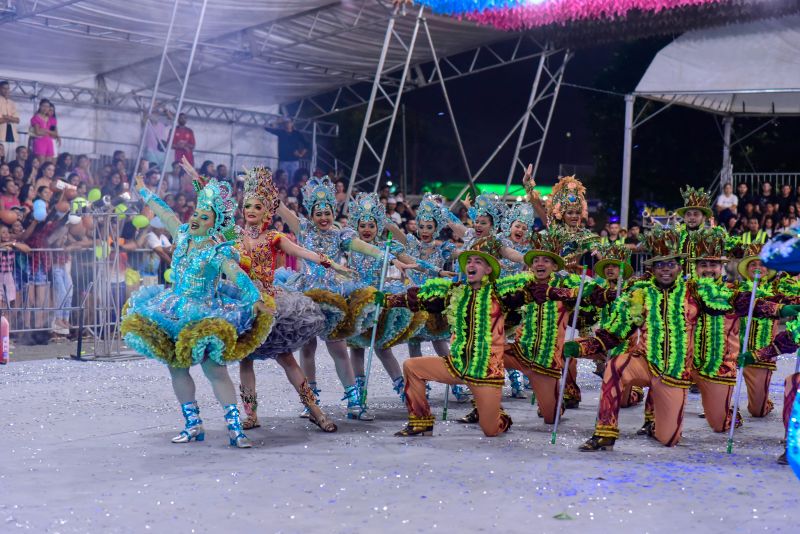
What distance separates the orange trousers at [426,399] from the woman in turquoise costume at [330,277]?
0.70m

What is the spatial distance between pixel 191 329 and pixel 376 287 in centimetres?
200

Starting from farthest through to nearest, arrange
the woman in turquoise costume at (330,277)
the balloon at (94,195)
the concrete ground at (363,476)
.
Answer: the balloon at (94,195) → the woman in turquoise costume at (330,277) → the concrete ground at (363,476)

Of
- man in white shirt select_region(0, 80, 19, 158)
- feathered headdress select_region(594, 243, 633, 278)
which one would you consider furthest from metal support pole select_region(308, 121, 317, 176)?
Answer: feathered headdress select_region(594, 243, 633, 278)

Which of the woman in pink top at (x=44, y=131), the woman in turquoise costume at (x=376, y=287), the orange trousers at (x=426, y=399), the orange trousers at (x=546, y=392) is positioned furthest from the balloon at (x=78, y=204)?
the orange trousers at (x=546, y=392)

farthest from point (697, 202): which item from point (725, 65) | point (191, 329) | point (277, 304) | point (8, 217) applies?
point (725, 65)

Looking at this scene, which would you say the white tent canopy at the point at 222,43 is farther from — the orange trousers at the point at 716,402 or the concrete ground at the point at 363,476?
the orange trousers at the point at 716,402

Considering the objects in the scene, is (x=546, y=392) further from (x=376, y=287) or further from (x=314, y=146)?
(x=314, y=146)

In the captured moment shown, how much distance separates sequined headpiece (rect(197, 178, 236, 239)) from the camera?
21.9 ft

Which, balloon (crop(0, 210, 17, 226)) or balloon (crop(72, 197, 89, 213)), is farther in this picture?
balloon (crop(0, 210, 17, 226))

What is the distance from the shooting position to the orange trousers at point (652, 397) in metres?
6.84

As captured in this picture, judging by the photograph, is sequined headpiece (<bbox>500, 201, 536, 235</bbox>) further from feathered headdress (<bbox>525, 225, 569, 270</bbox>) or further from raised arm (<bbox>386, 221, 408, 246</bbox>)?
raised arm (<bbox>386, 221, 408, 246</bbox>)

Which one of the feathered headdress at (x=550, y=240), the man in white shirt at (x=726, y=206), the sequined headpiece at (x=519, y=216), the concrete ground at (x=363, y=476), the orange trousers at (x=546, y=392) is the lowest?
the concrete ground at (x=363, y=476)

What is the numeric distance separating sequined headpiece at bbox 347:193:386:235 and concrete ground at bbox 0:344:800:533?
153 centimetres

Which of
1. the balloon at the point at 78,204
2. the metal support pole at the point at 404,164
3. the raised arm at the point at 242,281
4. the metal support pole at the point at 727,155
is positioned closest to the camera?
the raised arm at the point at 242,281
